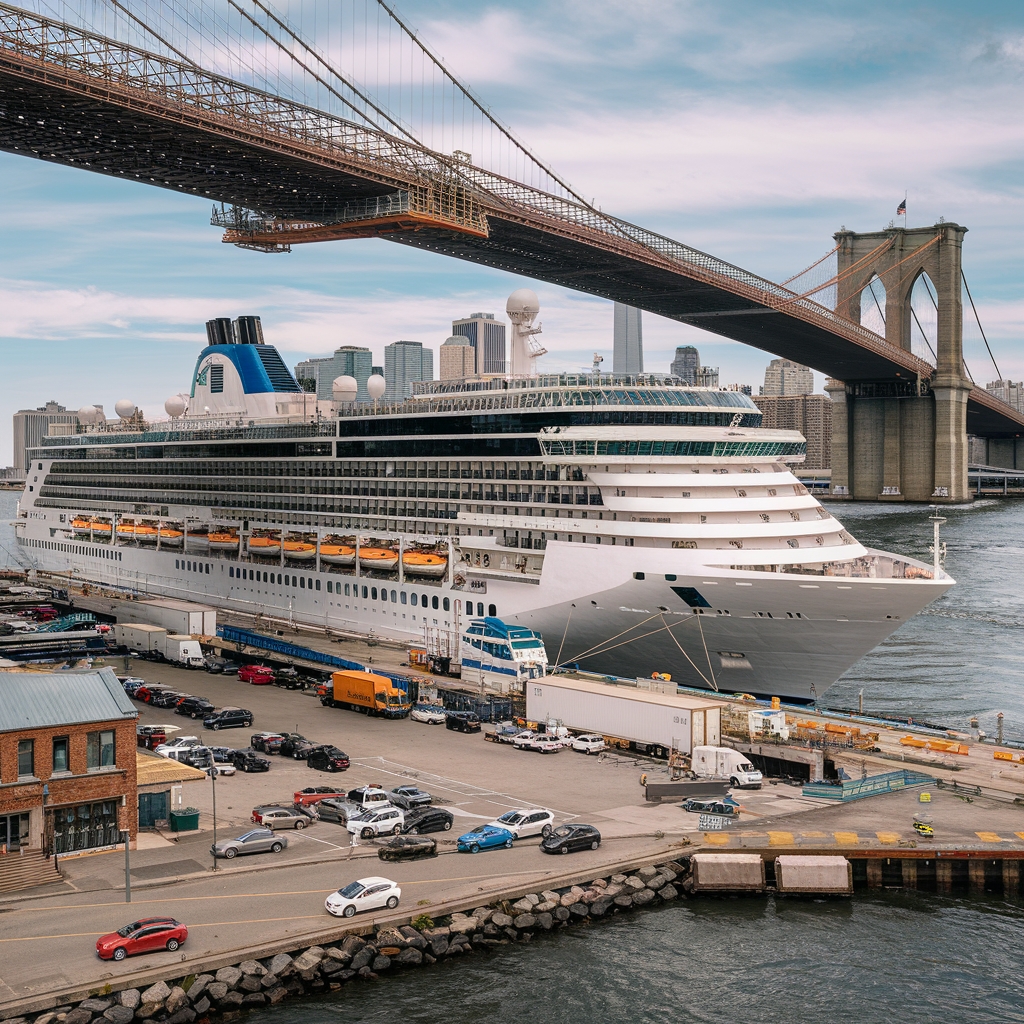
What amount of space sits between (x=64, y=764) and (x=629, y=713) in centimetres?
1207

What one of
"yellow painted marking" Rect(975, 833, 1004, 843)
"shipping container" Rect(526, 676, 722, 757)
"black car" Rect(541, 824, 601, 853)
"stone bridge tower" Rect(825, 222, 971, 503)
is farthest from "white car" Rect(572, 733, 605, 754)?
"stone bridge tower" Rect(825, 222, 971, 503)

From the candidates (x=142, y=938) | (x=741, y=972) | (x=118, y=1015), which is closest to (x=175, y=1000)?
(x=118, y=1015)

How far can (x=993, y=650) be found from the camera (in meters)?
43.8

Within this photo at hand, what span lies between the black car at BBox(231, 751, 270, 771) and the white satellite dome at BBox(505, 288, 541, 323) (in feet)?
67.6

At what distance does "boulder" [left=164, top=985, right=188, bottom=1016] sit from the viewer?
47.7 ft

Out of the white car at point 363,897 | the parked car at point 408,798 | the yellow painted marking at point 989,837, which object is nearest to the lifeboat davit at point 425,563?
the parked car at point 408,798

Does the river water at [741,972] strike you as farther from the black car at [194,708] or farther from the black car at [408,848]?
the black car at [194,708]

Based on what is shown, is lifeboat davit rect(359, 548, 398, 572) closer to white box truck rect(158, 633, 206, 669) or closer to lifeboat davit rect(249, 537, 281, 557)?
white box truck rect(158, 633, 206, 669)

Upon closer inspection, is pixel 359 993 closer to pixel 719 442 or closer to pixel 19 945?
pixel 19 945

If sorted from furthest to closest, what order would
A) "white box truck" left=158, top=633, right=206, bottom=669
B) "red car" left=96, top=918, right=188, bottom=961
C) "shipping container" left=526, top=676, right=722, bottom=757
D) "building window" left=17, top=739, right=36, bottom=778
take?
"white box truck" left=158, top=633, right=206, bottom=669 → "shipping container" left=526, top=676, right=722, bottom=757 → "building window" left=17, top=739, right=36, bottom=778 → "red car" left=96, top=918, right=188, bottom=961

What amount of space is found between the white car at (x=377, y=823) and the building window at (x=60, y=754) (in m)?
4.71

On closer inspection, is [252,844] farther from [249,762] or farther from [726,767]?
[726,767]

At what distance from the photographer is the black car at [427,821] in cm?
1995

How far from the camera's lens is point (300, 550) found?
41500 mm
